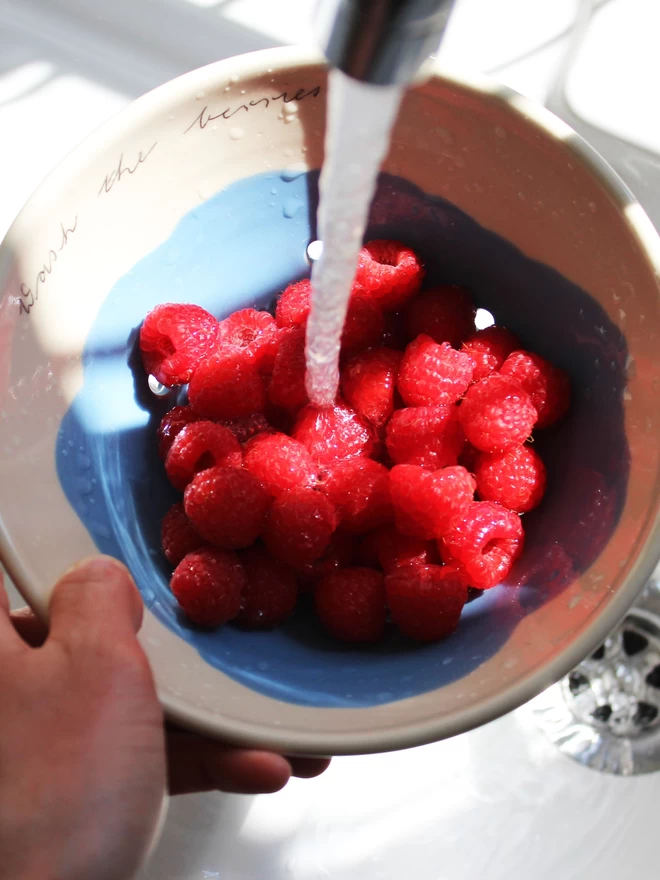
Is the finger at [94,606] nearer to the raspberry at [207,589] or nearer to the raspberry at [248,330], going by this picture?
the raspberry at [207,589]

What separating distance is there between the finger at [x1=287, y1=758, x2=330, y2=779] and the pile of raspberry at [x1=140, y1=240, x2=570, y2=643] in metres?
0.14

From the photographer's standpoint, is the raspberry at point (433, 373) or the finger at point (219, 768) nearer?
the finger at point (219, 768)

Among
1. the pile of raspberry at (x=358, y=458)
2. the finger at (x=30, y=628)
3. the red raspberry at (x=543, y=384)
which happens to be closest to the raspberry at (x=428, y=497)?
Answer: the pile of raspberry at (x=358, y=458)

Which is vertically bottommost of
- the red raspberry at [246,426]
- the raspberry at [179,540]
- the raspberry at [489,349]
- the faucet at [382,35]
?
the raspberry at [179,540]

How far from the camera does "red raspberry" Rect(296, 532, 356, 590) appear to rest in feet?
2.58

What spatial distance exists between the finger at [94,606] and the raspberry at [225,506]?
112 mm

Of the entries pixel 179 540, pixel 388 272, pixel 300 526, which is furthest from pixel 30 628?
pixel 388 272

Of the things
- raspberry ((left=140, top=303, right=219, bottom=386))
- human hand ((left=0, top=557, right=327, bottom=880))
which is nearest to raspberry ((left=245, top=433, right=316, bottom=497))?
raspberry ((left=140, top=303, right=219, bottom=386))

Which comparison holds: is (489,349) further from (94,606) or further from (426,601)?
(94,606)

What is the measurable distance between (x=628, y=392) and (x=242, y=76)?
436 mm

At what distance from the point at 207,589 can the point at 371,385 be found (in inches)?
10.6

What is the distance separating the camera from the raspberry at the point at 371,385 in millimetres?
846

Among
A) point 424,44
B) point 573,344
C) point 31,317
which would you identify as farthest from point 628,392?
point 31,317

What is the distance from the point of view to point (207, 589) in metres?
0.71
